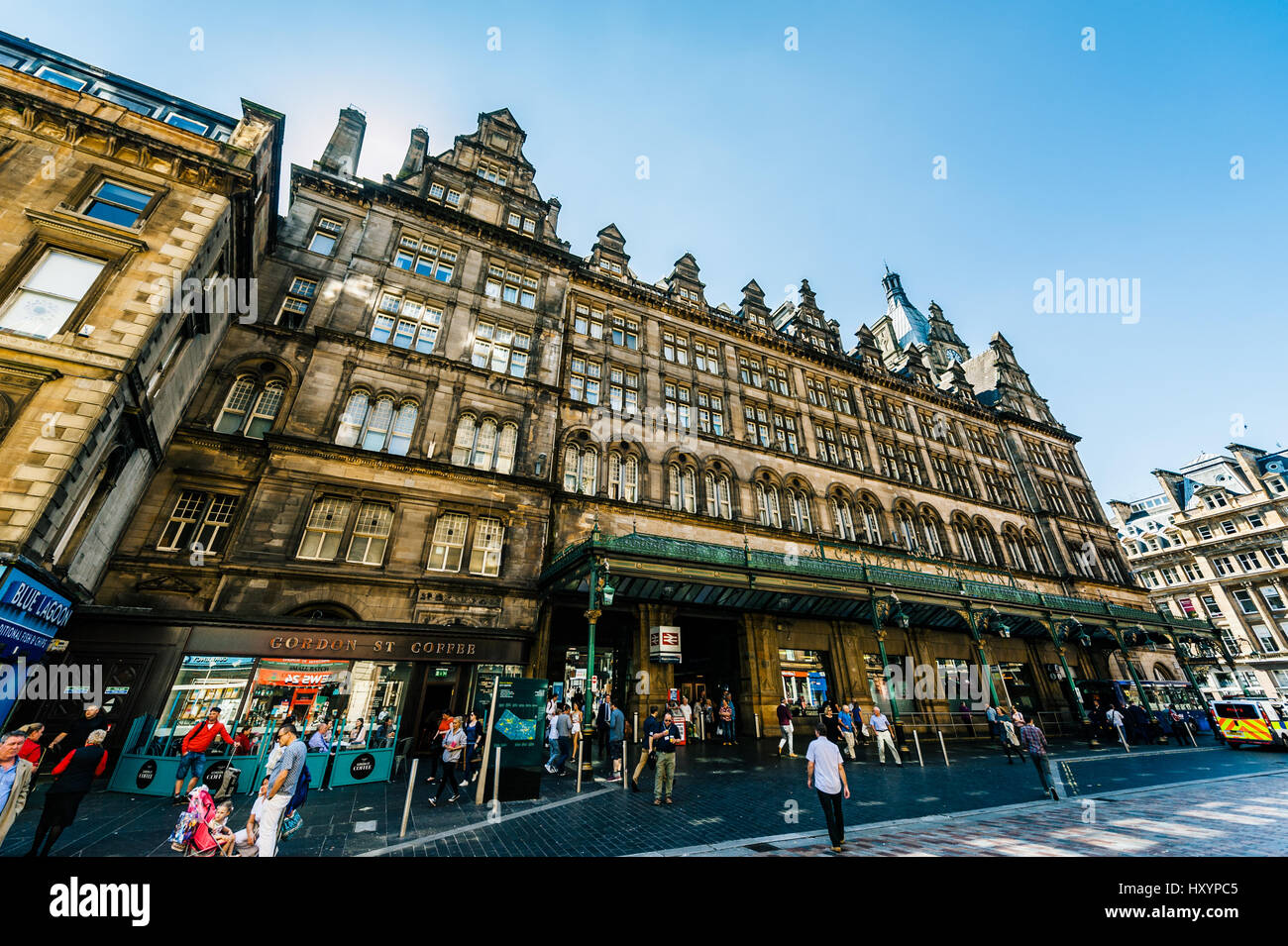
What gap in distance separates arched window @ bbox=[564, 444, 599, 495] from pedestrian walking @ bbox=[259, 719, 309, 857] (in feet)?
46.7

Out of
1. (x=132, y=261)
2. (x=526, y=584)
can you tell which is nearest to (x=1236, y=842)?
(x=526, y=584)

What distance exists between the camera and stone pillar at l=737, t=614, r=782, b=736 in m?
20.1

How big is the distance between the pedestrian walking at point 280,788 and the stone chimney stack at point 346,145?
2592 centimetres

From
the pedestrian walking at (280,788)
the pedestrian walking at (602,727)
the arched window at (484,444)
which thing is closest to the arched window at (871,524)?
the pedestrian walking at (602,727)

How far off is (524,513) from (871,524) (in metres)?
19.9

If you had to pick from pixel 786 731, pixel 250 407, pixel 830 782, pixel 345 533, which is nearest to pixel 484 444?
pixel 345 533

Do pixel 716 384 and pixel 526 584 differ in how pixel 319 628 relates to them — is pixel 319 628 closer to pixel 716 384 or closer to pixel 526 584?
pixel 526 584

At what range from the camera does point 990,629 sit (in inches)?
1037

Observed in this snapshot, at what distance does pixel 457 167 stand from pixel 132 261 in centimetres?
1625

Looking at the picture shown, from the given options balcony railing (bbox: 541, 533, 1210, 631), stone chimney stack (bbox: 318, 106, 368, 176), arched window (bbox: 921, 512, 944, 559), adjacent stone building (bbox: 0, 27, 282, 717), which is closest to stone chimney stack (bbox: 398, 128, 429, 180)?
stone chimney stack (bbox: 318, 106, 368, 176)

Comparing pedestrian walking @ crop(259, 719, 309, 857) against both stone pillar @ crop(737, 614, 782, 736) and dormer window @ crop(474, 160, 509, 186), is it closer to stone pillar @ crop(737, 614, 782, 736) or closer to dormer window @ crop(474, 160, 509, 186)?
stone pillar @ crop(737, 614, 782, 736)

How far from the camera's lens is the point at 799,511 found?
26.1 metres
